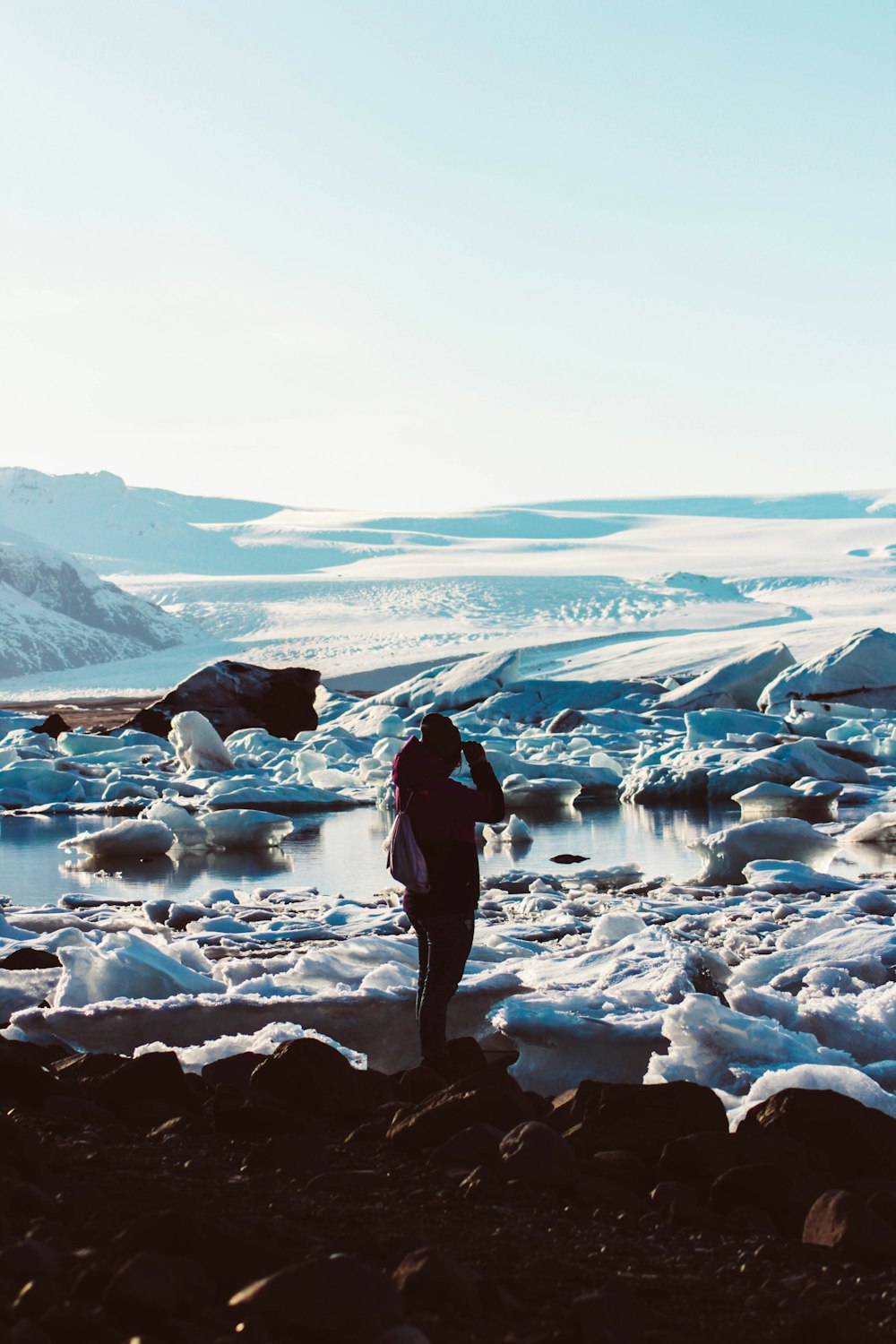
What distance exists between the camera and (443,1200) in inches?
95.6

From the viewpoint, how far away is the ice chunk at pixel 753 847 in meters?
8.07

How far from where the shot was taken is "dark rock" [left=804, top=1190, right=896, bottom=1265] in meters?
2.27

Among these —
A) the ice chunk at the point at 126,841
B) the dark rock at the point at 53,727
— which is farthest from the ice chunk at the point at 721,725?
the dark rock at the point at 53,727

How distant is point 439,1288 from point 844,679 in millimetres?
18298

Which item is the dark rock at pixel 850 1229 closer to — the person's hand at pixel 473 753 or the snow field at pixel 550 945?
the snow field at pixel 550 945

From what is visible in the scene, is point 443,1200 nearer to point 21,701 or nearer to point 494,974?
point 494,974

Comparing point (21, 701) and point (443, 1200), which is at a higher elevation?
point (443, 1200)

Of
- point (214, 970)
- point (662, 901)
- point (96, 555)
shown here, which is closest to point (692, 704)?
point (662, 901)

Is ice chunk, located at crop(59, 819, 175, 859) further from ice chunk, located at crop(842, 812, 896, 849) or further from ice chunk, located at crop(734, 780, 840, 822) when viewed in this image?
ice chunk, located at crop(734, 780, 840, 822)

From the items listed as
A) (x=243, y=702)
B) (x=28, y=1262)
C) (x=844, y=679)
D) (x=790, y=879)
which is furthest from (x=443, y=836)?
(x=844, y=679)

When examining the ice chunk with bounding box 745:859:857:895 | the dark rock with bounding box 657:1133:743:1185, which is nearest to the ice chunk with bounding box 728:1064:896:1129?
the dark rock with bounding box 657:1133:743:1185

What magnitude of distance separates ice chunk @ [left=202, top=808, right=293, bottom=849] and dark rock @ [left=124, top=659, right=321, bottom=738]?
27.5 ft

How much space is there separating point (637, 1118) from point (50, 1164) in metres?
1.20

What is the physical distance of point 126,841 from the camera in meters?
A: 9.55
